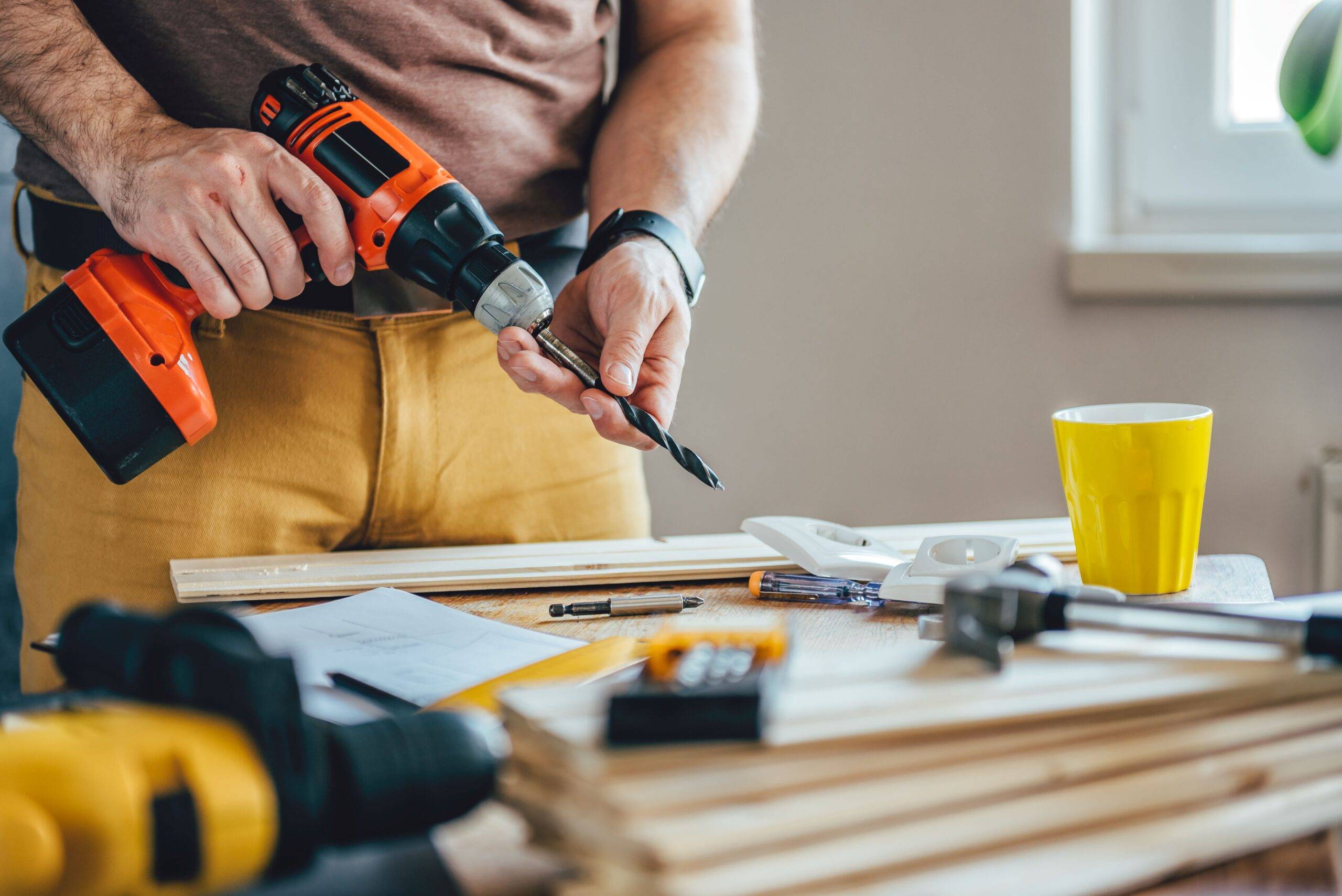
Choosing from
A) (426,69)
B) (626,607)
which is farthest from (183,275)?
(626,607)

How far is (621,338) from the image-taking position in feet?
2.70

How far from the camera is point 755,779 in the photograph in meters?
0.34

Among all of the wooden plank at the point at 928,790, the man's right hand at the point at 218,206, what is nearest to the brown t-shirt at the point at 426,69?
the man's right hand at the point at 218,206

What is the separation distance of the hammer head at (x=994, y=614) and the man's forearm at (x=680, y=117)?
1.97 ft

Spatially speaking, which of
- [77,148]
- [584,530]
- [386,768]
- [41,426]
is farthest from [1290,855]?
[41,426]

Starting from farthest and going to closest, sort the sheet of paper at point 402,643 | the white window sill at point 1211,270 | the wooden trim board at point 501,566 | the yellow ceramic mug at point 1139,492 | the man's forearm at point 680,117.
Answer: the white window sill at point 1211,270 < the man's forearm at point 680,117 < the wooden trim board at point 501,566 < the yellow ceramic mug at point 1139,492 < the sheet of paper at point 402,643

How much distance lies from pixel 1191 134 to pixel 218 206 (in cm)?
145

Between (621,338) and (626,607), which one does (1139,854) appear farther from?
(621,338)

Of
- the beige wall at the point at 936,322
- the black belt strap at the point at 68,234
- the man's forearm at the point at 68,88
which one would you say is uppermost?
the man's forearm at the point at 68,88

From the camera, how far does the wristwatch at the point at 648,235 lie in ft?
3.03

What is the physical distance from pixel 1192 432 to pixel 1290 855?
36 cm

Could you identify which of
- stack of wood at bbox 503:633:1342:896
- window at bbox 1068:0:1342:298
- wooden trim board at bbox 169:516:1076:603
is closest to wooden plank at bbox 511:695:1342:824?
stack of wood at bbox 503:633:1342:896

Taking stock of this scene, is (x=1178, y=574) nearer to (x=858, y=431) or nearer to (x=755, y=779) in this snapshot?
(x=755, y=779)

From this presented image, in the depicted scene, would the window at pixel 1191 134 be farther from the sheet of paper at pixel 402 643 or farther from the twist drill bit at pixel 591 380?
the sheet of paper at pixel 402 643
